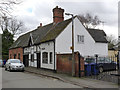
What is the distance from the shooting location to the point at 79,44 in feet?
67.2

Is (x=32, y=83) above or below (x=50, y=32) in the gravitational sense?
below

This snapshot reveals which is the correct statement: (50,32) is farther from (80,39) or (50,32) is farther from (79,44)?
(79,44)

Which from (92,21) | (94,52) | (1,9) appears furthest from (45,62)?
(92,21)

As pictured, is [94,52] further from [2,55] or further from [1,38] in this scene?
[1,38]

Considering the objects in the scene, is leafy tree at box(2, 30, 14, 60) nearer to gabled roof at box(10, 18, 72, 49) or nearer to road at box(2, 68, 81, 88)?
gabled roof at box(10, 18, 72, 49)

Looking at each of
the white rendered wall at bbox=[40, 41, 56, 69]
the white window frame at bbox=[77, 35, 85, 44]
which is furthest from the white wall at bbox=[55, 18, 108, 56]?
the white rendered wall at bbox=[40, 41, 56, 69]

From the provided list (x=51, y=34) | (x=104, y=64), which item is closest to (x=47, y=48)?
(x=51, y=34)

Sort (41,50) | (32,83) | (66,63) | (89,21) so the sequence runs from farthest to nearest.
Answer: (89,21) < (41,50) < (66,63) < (32,83)

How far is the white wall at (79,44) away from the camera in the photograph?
738 inches

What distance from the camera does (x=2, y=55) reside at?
1794 inches

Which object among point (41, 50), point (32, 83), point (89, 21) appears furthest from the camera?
point (89, 21)

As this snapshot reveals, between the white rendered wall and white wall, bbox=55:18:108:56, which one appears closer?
white wall, bbox=55:18:108:56

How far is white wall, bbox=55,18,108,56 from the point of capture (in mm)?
18734

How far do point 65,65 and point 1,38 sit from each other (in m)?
38.0
